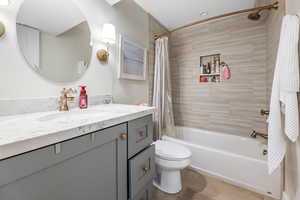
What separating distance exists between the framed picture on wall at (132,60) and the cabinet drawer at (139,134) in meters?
0.79

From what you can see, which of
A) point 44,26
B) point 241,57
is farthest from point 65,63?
point 241,57

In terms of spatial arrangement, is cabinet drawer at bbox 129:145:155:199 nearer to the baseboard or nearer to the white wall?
the white wall

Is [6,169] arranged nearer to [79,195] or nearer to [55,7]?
[79,195]

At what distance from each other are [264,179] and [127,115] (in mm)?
1629

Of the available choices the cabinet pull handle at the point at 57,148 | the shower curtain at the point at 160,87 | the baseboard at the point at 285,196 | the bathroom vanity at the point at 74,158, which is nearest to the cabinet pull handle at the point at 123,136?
the bathroom vanity at the point at 74,158

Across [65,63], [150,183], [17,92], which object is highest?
[65,63]

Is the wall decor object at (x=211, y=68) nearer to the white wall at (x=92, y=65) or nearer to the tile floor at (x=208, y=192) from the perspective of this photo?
the white wall at (x=92, y=65)

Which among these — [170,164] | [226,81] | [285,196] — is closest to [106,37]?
[170,164]

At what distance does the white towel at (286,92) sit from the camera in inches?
32.4

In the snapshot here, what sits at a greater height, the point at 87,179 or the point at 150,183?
the point at 87,179

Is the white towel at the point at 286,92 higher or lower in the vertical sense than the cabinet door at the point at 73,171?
higher

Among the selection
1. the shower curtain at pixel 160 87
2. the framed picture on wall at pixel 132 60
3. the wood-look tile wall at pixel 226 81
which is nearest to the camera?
the framed picture on wall at pixel 132 60

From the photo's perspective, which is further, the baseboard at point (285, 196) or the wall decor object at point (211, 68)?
the wall decor object at point (211, 68)

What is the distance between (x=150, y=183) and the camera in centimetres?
115
